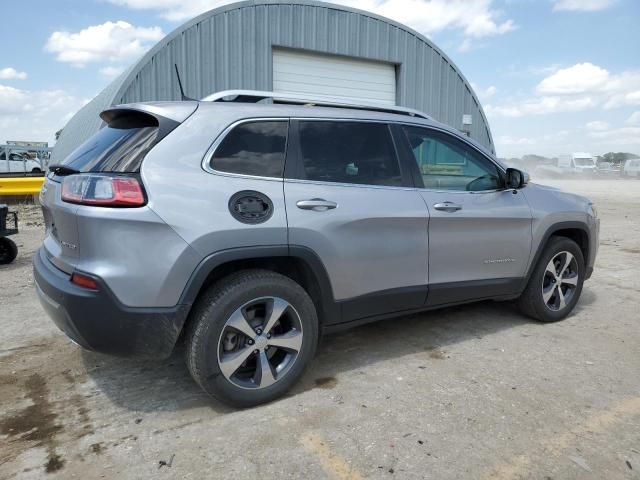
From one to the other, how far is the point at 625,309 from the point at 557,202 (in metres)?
1.50

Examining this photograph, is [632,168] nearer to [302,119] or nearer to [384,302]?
[384,302]

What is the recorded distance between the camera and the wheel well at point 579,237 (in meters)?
4.47

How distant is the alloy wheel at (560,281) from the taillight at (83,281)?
3533 mm

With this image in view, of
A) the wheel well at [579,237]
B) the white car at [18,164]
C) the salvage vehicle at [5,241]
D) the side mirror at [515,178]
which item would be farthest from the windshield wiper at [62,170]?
the white car at [18,164]

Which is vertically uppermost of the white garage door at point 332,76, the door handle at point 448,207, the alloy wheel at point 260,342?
the white garage door at point 332,76

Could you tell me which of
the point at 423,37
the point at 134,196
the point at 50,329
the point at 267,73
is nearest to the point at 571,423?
the point at 134,196

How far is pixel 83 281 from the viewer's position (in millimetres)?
2490

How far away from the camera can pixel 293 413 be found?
9.13 feet

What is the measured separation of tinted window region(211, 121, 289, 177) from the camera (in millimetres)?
2760

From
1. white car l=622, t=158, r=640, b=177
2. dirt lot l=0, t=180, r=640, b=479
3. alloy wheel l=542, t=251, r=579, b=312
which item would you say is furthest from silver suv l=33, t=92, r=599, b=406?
white car l=622, t=158, r=640, b=177

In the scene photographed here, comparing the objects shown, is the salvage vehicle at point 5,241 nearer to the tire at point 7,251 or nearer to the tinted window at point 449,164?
the tire at point 7,251

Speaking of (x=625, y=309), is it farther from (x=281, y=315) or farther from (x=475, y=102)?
(x=475, y=102)

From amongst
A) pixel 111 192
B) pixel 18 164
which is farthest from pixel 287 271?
pixel 18 164

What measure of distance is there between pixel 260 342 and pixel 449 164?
6.71 ft
